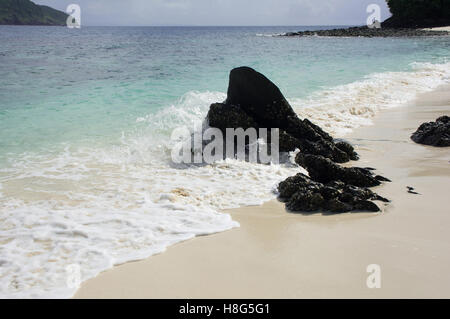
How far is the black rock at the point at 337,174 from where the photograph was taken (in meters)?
5.39

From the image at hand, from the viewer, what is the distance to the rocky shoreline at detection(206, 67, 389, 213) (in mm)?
4715

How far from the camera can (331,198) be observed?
4.74m

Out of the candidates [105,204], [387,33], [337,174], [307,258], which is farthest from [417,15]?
[307,258]

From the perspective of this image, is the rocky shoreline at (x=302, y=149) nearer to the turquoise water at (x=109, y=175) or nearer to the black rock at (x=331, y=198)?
the black rock at (x=331, y=198)

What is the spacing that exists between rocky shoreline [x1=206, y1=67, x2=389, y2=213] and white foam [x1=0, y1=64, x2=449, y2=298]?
478 millimetres

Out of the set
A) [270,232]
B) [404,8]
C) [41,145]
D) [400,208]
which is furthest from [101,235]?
[404,8]

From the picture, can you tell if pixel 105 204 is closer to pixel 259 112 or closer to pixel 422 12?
pixel 259 112

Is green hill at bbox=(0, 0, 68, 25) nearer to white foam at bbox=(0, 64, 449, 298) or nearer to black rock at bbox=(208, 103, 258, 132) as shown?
white foam at bbox=(0, 64, 449, 298)

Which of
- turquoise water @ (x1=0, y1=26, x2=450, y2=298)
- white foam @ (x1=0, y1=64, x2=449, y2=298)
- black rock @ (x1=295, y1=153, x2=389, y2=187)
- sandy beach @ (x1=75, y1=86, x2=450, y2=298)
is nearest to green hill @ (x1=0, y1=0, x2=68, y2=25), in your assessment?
turquoise water @ (x1=0, y1=26, x2=450, y2=298)

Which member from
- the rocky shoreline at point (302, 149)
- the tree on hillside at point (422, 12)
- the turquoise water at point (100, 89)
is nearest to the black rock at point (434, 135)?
the rocky shoreline at point (302, 149)

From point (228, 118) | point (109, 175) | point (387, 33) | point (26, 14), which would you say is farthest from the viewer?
point (26, 14)

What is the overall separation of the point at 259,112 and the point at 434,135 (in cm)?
321
